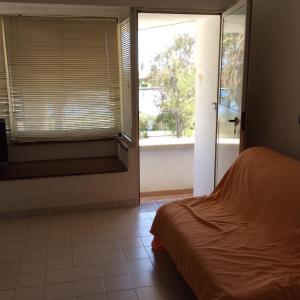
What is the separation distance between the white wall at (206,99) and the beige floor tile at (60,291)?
1.96 m

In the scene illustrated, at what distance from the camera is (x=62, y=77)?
403 centimetres

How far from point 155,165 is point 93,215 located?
1612 millimetres

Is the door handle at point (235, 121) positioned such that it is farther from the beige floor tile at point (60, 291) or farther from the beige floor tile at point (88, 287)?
the beige floor tile at point (60, 291)

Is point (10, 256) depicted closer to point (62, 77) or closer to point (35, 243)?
point (35, 243)

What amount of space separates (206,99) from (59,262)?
2.31 m

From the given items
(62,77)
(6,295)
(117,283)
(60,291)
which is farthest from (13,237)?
(62,77)

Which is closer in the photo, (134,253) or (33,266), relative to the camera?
(33,266)

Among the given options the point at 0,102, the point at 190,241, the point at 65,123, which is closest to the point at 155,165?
the point at 65,123

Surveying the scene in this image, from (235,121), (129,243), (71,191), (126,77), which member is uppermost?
(126,77)

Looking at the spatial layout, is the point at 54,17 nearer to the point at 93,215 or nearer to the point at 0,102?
the point at 0,102

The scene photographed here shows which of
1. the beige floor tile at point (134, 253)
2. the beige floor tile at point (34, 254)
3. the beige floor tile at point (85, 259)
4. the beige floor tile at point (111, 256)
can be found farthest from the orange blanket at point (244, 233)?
the beige floor tile at point (34, 254)

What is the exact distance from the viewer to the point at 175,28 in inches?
187

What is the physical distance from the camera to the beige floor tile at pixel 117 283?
240 centimetres

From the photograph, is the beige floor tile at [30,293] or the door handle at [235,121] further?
the door handle at [235,121]
